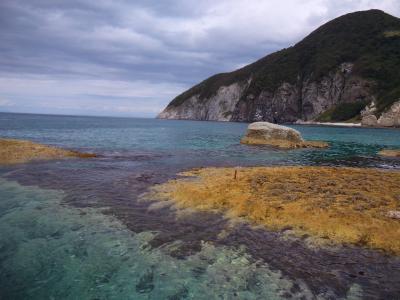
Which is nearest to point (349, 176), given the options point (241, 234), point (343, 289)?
point (241, 234)

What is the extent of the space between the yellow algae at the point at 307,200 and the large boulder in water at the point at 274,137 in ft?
106

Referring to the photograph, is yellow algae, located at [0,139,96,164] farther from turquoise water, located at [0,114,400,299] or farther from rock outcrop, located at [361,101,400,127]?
rock outcrop, located at [361,101,400,127]

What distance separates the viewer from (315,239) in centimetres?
1416

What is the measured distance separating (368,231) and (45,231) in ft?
45.4

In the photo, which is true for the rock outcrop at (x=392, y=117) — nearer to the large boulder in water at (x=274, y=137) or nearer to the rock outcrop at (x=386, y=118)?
the rock outcrop at (x=386, y=118)

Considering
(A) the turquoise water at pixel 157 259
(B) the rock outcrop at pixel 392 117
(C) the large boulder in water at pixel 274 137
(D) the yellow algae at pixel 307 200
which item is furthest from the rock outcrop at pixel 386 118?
(A) the turquoise water at pixel 157 259

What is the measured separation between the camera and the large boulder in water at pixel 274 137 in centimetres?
5947

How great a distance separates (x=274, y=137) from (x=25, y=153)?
4114 cm

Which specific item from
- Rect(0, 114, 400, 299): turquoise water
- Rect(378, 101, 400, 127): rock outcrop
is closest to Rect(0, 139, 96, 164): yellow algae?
Rect(0, 114, 400, 299): turquoise water

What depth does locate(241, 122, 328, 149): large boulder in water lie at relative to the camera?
59.5 meters

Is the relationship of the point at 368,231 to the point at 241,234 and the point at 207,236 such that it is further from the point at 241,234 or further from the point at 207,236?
the point at 207,236

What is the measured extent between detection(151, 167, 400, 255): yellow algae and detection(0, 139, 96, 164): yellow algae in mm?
17040

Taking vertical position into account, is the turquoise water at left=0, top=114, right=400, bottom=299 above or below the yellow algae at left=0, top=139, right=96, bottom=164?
below

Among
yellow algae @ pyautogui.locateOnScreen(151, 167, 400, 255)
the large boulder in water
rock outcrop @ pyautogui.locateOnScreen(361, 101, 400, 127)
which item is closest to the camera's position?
yellow algae @ pyautogui.locateOnScreen(151, 167, 400, 255)
